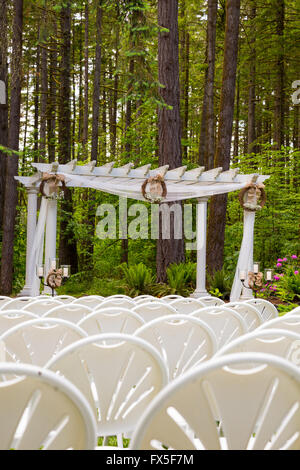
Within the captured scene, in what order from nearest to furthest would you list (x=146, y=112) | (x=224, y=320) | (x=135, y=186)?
1. (x=224, y=320)
2. (x=135, y=186)
3. (x=146, y=112)

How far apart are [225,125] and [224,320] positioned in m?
8.63

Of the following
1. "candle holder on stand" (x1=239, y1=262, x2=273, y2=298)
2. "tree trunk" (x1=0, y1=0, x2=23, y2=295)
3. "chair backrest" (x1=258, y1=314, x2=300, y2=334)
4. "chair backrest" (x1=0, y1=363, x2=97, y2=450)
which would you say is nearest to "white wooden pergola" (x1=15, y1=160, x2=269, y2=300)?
"candle holder on stand" (x1=239, y1=262, x2=273, y2=298)

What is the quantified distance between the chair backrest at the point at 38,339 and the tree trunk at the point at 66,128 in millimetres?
10523

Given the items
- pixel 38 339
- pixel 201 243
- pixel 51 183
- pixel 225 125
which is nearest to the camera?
pixel 38 339

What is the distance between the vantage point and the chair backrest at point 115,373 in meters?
1.61

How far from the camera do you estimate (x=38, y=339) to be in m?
2.38

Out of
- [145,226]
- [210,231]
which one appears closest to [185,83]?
[145,226]

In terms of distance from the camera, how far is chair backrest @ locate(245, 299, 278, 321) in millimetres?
4285

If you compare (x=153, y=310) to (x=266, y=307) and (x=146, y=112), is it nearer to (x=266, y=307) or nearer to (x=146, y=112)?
(x=266, y=307)

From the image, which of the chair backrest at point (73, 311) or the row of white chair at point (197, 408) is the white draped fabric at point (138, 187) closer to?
the chair backrest at point (73, 311)

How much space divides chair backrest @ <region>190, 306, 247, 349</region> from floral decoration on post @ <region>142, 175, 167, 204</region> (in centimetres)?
492

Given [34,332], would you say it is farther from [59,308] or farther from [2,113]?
[2,113]

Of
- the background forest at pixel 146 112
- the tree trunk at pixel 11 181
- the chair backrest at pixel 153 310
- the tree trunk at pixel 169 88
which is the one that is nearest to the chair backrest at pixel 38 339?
the chair backrest at pixel 153 310

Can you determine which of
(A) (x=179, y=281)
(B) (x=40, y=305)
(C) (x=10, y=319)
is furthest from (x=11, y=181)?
(C) (x=10, y=319)
